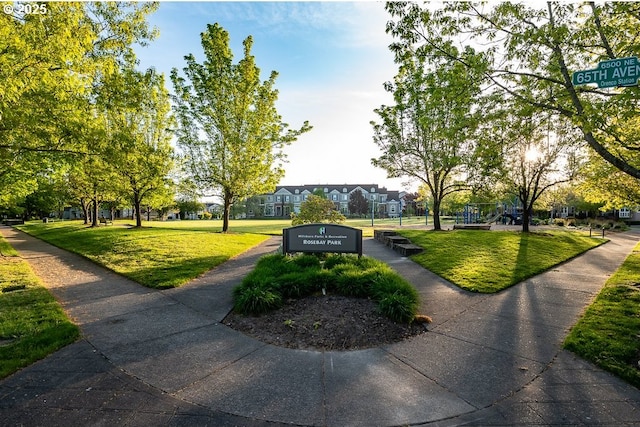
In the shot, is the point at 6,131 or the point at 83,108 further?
the point at 83,108

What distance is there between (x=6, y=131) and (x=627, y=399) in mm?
14690

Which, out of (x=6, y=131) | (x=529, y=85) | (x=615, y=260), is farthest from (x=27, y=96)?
(x=615, y=260)

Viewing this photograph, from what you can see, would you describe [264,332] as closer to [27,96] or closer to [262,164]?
[27,96]

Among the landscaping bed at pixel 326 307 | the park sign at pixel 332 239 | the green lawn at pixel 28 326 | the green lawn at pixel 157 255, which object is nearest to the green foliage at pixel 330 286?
→ the landscaping bed at pixel 326 307

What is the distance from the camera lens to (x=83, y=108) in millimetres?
10508

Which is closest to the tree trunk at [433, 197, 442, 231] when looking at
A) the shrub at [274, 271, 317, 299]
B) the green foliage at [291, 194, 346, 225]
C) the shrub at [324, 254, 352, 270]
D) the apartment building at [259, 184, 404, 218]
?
the green foliage at [291, 194, 346, 225]

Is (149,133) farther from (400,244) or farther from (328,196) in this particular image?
(328,196)

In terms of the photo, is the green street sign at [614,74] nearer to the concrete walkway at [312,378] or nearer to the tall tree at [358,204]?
the concrete walkway at [312,378]

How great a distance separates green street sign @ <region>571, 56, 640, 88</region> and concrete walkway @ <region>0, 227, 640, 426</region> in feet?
12.6

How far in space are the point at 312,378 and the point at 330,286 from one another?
3.40 metres

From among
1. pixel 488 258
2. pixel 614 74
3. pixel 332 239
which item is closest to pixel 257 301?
pixel 332 239

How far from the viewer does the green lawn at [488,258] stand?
28.6 feet

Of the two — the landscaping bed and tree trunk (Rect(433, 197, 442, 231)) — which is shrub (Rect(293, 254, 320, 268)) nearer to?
the landscaping bed

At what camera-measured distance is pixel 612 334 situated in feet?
16.6
